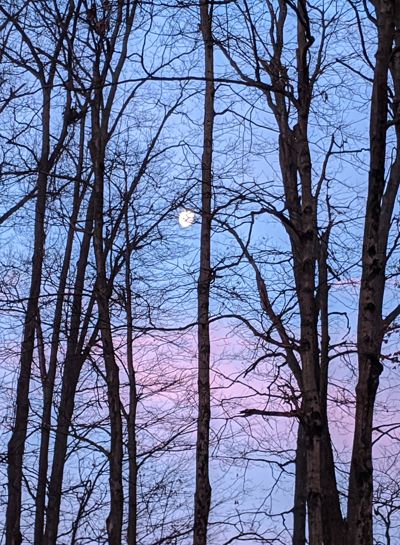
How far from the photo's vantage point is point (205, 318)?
359 inches

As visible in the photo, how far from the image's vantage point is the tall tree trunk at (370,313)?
5961mm

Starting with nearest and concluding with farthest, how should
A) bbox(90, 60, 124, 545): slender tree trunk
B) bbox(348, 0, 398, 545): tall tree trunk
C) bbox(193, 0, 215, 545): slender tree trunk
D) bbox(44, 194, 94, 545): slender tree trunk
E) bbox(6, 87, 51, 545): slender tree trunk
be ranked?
bbox(348, 0, 398, 545): tall tree trunk < bbox(193, 0, 215, 545): slender tree trunk < bbox(90, 60, 124, 545): slender tree trunk < bbox(6, 87, 51, 545): slender tree trunk < bbox(44, 194, 94, 545): slender tree trunk

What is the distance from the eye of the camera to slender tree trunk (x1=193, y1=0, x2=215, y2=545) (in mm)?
8438

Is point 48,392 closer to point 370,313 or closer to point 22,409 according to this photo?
point 22,409

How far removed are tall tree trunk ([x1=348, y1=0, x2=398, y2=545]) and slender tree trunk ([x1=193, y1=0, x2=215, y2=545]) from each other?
6.01 feet

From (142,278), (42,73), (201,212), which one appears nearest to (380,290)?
(201,212)

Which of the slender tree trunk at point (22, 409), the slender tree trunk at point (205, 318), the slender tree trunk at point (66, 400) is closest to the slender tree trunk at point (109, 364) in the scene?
the slender tree trunk at point (22, 409)

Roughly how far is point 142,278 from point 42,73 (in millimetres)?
3434

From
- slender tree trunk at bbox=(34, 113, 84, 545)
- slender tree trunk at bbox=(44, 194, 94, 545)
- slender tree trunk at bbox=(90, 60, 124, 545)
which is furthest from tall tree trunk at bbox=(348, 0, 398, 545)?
slender tree trunk at bbox=(44, 194, 94, 545)

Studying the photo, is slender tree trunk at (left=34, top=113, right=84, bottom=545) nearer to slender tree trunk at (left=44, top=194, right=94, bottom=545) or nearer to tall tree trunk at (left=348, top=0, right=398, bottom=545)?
slender tree trunk at (left=44, top=194, right=94, bottom=545)

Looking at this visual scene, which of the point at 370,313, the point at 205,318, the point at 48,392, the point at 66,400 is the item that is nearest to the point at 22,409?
the point at 66,400

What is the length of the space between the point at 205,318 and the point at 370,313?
121 inches

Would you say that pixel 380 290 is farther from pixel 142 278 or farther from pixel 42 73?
pixel 42 73

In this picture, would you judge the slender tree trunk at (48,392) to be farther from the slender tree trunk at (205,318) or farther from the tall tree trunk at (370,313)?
the tall tree trunk at (370,313)
